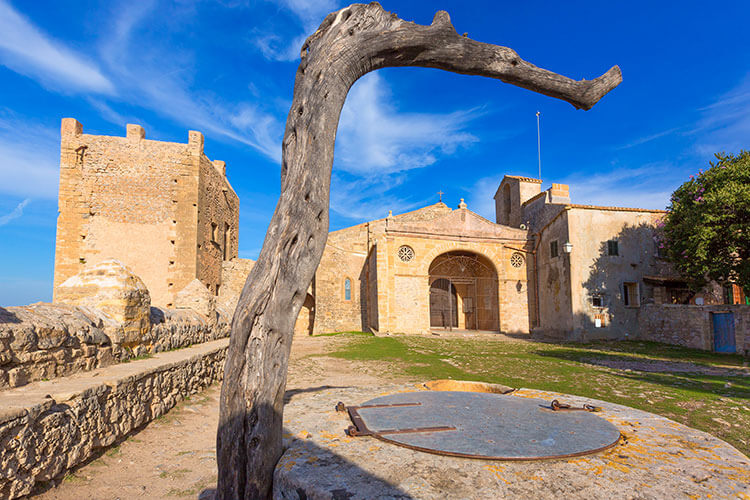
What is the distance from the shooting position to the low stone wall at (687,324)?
1289 cm

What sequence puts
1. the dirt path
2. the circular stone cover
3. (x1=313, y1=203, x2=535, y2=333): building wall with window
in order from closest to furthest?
1. the circular stone cover
2. the dirt path
3. (x1=313, y1=203, x2=535, y2=333): building wall with window

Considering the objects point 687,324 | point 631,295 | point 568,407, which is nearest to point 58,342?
point 568,407

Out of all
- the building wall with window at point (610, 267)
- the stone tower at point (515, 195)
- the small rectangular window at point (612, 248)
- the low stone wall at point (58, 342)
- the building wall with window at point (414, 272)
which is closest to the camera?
the low stone wall at point (58, 342)

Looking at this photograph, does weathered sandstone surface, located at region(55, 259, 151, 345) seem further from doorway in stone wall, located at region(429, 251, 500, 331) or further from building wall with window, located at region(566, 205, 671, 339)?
doorway in stone wall, located at region(429, 251, 500, 331)

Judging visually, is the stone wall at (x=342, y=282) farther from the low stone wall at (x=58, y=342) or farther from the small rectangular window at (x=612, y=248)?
the low stone wall at (x=58, y=342)

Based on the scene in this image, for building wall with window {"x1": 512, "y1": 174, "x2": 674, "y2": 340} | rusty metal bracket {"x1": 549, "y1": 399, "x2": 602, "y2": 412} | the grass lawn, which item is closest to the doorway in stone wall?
building wall with window {"x1": 512, "y1": 174, "x2": 674, "y2": 340}

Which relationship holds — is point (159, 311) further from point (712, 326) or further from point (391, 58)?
point (712, 326)

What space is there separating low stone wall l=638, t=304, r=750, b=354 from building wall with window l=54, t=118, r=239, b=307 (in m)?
18.9

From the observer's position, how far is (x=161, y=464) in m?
3.77

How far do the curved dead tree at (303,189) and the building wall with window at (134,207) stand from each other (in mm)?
15617

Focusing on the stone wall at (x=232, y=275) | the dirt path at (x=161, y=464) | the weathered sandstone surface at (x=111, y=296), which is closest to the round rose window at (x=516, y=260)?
the stone wall at (x=232, y=275)

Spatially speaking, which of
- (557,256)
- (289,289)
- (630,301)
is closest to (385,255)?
(557,256)

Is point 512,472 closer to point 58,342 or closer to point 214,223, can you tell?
point 58,342

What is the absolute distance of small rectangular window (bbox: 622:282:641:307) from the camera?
1755cm
